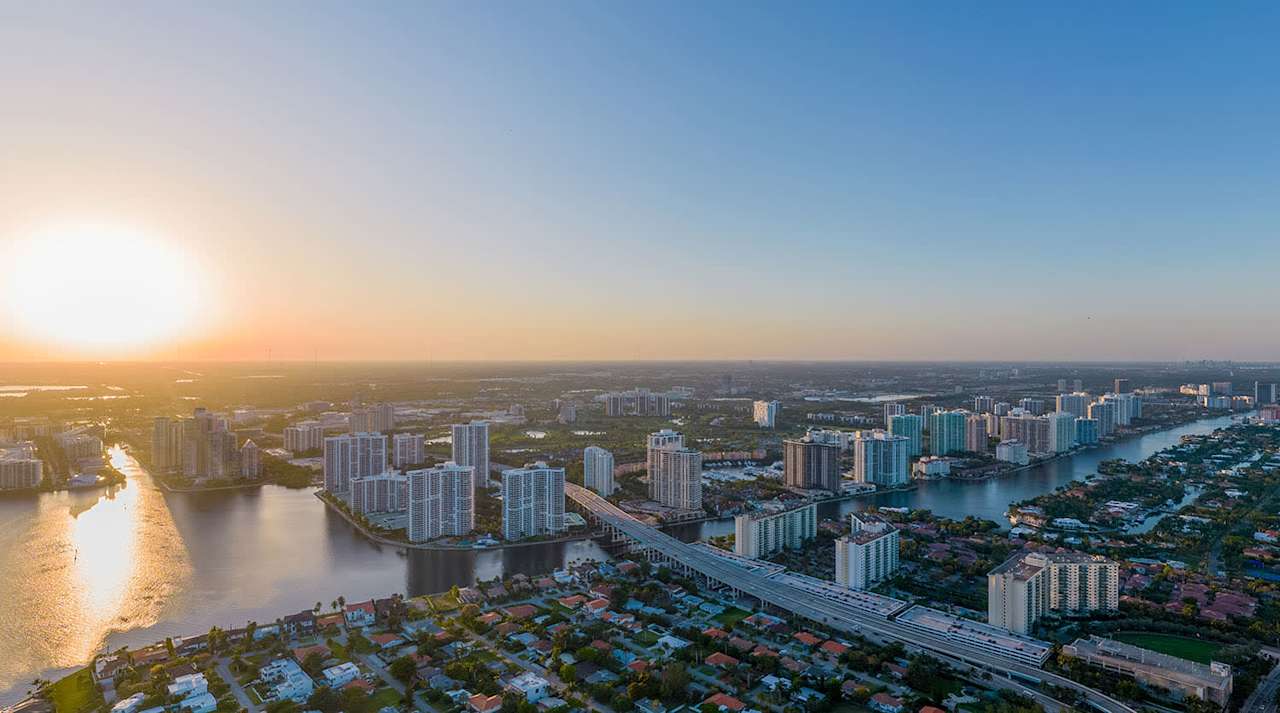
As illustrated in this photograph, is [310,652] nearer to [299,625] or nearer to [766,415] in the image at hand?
[299,625]

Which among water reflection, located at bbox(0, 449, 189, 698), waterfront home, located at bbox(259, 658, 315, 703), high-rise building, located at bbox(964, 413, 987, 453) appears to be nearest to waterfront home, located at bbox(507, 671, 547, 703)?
waterfront home, located at bbox(259, 658, 315, 703)

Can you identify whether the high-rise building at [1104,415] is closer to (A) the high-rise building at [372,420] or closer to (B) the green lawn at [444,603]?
(B) the green lawn at [444,603]

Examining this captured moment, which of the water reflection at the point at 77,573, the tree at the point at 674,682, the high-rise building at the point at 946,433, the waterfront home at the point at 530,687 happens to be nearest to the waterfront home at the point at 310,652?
the waterfront home at the point at 530,687

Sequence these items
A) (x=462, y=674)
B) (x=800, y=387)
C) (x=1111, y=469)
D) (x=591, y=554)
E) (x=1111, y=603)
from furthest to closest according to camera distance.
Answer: (x=800, y=387)
(x=1111, y=469)
(x=591, y=554)
(x=1111, y=603)
(x=462, y=674)

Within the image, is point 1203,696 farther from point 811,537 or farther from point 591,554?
point 591,554

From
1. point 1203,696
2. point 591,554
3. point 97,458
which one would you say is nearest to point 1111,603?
point 1203,696

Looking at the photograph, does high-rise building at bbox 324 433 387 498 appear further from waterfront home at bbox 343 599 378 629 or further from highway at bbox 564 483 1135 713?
waterfront home at bbox 343 599 378 629
